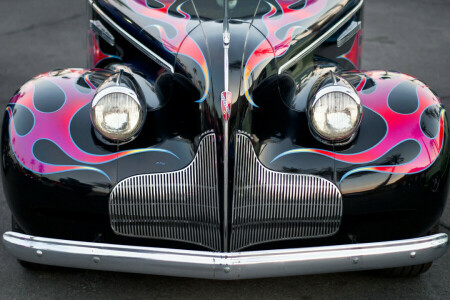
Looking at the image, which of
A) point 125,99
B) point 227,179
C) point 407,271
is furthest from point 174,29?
point 407,271

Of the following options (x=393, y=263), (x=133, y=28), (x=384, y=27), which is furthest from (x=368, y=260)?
(x=384, y=27)

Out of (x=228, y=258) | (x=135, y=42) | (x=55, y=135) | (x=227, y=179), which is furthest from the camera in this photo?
(x=135, y=42)

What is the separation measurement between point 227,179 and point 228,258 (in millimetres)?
338

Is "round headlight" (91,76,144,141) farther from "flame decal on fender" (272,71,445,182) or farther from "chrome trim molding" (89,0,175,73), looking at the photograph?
"flame decal on fender" (272,71,445,182)

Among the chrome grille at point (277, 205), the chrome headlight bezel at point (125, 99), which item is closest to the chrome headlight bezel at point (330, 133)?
the chrome grille at point (277, 205)

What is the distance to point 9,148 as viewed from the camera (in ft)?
9.43

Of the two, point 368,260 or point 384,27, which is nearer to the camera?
point 368,260

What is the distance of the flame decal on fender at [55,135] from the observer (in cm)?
279

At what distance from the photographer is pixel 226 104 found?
9.19 ft

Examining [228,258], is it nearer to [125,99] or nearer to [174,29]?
[125,99]

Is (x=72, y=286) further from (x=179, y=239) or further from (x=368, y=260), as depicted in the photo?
(x=368, y=260)

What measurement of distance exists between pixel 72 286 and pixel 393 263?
1.53 meters

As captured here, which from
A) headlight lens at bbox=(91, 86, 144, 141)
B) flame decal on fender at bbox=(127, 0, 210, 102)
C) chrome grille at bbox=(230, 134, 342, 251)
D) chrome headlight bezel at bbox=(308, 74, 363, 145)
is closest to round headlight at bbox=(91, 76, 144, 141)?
headlight lens at bbox=(91, 86, 144, 141)

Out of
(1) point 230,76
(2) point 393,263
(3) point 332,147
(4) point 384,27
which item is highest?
(1) point 230,76
